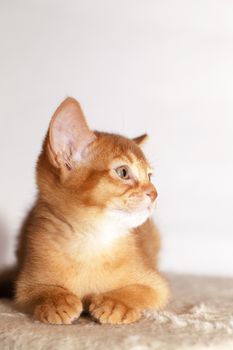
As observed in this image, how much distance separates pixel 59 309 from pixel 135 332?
7.0 inches

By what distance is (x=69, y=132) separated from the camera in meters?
1.36

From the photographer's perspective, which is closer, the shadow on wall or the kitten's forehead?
the kitten's forehead

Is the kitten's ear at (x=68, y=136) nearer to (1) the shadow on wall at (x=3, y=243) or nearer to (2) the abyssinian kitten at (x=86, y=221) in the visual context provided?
(2) the abyssinian kitten at (x=86, y=221)

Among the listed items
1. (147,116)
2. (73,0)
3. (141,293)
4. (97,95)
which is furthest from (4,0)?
(141,293)

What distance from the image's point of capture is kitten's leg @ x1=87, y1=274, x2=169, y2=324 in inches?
47.4

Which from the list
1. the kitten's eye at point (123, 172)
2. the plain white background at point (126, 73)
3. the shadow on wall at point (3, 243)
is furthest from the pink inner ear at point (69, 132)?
the shadow on wall at point (3, 243)

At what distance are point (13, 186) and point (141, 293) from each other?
1129 mm

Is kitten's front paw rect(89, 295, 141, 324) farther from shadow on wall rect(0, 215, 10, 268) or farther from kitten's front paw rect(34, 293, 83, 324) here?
shadow on wall rect(0, 215, 10, 268)

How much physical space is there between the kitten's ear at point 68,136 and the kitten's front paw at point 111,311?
327 mm

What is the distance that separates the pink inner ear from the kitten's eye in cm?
11

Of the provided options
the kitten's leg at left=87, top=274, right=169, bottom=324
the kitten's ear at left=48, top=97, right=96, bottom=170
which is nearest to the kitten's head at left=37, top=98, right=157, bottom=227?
the kitten's ear at left=48, top=97, right=96, bottom=170

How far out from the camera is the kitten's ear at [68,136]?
132 cm

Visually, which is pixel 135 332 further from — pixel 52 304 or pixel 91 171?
pixel 91 171

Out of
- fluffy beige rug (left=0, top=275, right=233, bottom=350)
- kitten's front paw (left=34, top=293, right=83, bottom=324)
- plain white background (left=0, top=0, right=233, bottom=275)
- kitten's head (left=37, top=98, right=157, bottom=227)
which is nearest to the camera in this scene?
fluffy beige rug (left=0, top=275, right=233, bottom=350)
